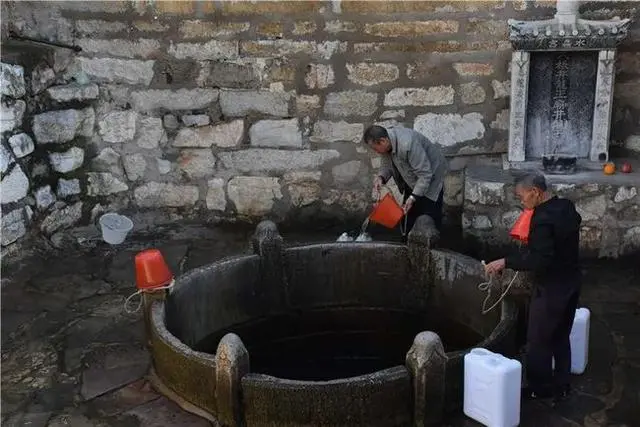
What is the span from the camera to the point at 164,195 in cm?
731

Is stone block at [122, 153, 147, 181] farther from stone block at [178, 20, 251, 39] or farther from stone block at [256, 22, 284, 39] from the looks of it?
stone block at [256, 22, 284, 39]

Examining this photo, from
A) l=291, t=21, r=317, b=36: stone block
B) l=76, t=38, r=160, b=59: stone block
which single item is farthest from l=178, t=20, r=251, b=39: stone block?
l=291, t=21, r=317, b=36: stone block

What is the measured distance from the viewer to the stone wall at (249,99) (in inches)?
265

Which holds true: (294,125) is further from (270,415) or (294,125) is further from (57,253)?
(270,415)

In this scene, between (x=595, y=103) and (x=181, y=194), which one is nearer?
(x=595, y=103)

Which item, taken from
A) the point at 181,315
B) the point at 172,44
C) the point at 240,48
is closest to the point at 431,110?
the point at 240,48

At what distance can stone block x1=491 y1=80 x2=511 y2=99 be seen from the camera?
6777 mm

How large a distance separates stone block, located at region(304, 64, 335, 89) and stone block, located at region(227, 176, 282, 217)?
0.93 meters

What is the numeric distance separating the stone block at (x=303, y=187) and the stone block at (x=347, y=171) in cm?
15

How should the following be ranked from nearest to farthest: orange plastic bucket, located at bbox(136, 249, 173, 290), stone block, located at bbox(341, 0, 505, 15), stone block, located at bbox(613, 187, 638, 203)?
orange plastic bucket, located at bbox(136, 249, 173, 290) < stone block, located at bbox(613, 187, 638, 203) < stone block, located at bbox(341, 0, 505, 15)

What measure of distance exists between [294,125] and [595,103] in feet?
8.35

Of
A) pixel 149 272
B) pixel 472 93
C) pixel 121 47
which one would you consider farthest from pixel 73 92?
pixel 472 93


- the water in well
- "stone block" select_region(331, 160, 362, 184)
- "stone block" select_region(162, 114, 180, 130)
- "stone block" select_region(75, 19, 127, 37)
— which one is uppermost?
"stone block" select_region(75, 19, 127, 37)

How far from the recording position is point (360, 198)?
7160 mm
